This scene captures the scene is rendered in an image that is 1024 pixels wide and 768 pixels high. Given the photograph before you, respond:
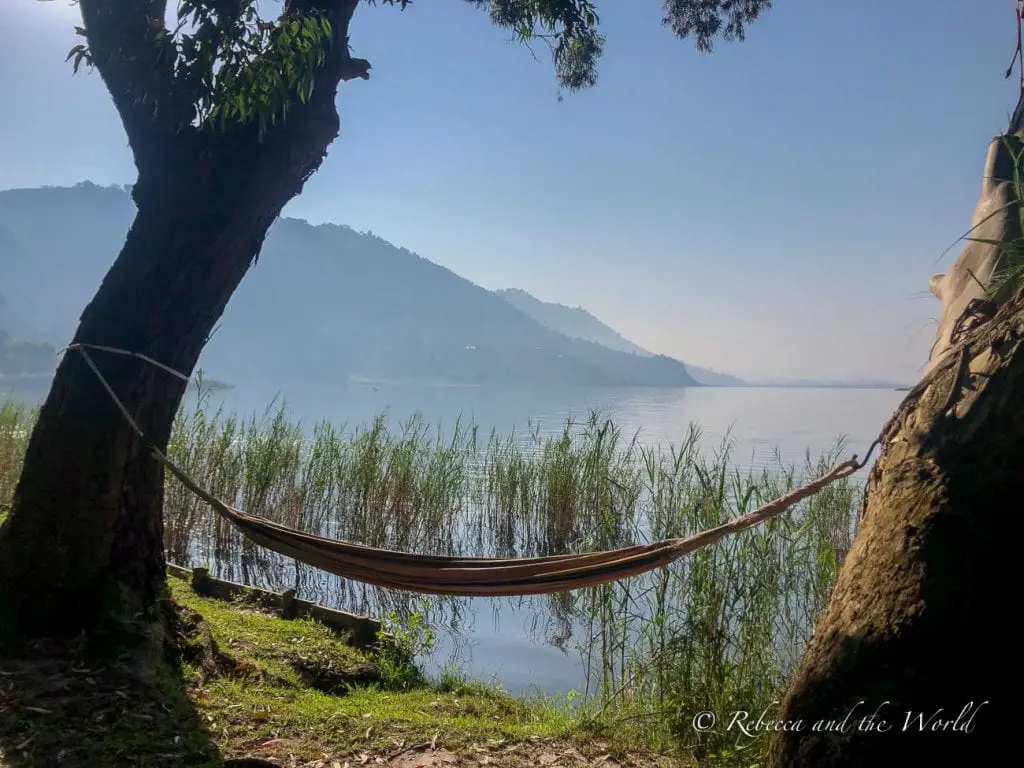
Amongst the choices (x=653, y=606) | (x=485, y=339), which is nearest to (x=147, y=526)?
(x=653, y=606)

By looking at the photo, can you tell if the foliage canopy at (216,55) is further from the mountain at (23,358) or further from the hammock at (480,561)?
the mountain at (23,358)

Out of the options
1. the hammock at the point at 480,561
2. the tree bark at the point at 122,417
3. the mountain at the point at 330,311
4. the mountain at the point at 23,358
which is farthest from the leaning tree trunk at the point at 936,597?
the mountain at the point at 330,311

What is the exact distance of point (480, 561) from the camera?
6.88 feet

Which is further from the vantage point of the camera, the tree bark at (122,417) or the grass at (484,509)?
the grass at (484,509)

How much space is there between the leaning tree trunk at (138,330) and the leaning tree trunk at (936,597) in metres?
2.04

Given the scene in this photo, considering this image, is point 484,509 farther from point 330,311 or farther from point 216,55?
point 330,311

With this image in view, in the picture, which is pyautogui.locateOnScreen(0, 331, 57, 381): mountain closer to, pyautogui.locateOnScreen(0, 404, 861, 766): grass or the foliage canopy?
pyautogui.locateOnScreen(0, 404, 861, 766): grass

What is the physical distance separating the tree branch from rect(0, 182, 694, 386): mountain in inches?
2251

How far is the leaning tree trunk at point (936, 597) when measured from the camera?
1087 mm

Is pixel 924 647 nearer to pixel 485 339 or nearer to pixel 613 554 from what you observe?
pixel 613 554

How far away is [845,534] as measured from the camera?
5.30 metres

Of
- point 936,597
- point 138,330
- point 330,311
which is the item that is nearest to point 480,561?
point 936,597

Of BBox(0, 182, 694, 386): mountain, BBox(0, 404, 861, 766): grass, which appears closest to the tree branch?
BBox(0, 404, 861, 766): grass

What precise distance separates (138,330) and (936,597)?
2.30 metres
